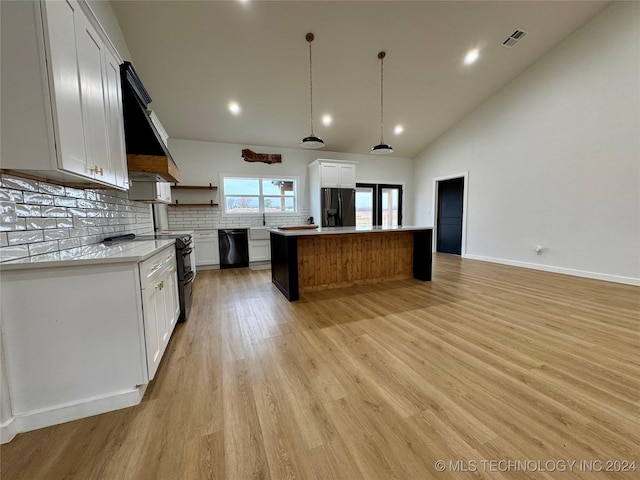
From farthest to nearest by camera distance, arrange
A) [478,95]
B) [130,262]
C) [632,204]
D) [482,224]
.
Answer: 1. [482,224]
2. [478,95]
3. [632,204]
4. [130,262]

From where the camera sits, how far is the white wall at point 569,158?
3732 mm

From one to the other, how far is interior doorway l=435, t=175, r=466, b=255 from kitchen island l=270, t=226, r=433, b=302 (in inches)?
109

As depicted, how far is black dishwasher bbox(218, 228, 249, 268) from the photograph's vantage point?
548 centimetres

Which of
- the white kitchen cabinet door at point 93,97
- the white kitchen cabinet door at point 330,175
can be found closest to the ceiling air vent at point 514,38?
the white kitchen cabinet door at point 330,175

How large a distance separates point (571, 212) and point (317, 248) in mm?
4385

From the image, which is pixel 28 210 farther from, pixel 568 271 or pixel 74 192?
pixel 568 271

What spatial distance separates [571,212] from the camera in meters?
4.35

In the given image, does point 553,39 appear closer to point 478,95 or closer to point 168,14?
point 478,95

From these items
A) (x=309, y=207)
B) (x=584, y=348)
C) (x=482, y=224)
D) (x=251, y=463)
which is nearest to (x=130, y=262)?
(x=251, y=463)

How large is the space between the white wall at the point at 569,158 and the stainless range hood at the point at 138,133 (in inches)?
238

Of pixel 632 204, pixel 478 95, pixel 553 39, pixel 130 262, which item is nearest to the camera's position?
pixel 130 262

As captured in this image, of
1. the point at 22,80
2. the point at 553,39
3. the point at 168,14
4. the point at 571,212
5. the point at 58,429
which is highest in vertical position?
the point at 553,39

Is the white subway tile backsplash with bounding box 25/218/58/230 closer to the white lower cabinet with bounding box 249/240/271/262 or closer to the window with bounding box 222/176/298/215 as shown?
the white lower cabinet with bounding box 249/240/271/262

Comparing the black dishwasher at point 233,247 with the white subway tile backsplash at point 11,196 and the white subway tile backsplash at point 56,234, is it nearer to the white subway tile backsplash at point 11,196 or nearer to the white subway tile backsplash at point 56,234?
the white subway tile backsplash at point 56,234
